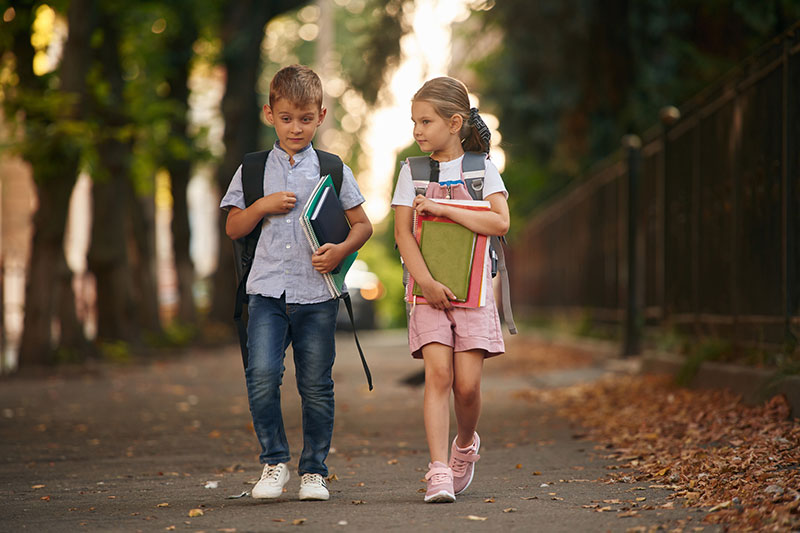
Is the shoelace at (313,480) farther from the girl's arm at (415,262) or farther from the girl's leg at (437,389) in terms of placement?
the girl's arm at (415,262)

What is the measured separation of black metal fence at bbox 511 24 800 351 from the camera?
7.64 meters

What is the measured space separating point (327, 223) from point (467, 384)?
0.93 m

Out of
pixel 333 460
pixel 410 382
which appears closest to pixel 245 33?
pixel 410 382

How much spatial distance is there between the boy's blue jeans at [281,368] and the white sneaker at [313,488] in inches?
1.2

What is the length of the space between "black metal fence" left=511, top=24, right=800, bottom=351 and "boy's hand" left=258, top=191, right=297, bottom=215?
152 inches

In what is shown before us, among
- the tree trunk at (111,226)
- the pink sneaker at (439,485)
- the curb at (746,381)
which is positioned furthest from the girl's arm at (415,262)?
the tree trunk at (111,226)

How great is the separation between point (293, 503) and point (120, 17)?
488 inches

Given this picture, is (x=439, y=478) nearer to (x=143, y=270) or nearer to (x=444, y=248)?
(x=444, y=248)

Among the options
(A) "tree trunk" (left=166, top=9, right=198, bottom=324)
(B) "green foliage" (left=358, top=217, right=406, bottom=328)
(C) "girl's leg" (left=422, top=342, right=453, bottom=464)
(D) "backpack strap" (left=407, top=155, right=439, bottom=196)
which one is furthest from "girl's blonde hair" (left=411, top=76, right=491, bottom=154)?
(B) "green foliage" (left=358, top=217, right=406, bottom=328)

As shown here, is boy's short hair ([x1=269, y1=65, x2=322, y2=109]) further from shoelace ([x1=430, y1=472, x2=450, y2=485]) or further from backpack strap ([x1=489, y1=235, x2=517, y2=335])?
shoelace ([x1=430, y1=472, x2=450, y2=485])

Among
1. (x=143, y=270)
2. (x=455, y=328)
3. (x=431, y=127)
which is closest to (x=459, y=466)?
(x=455, y=328)

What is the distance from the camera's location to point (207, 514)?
15.4ft

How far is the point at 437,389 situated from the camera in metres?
4.98

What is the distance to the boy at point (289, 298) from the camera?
4.97 meters
